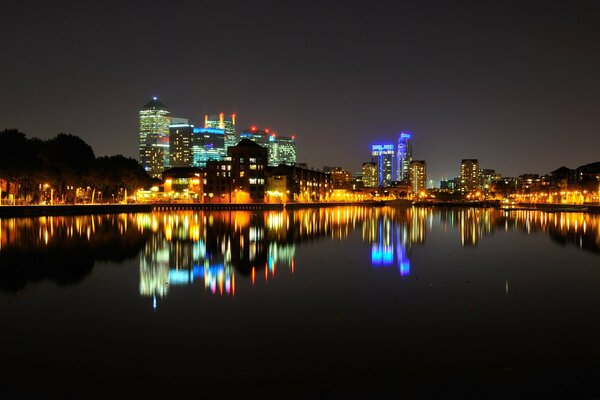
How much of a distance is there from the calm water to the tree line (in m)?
57.6

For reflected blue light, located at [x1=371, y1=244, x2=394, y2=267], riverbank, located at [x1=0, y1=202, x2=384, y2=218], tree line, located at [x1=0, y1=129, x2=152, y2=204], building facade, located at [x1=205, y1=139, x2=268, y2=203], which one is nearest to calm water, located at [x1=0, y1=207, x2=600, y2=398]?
reflected blue light, located at [x1=371, y1=244, x2=394, y2=267]

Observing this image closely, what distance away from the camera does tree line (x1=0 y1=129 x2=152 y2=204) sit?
81062 millimetres

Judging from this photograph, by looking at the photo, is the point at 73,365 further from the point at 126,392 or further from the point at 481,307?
the point at 481,307

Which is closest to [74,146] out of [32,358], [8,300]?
[8,300]

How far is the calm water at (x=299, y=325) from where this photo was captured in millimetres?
10812

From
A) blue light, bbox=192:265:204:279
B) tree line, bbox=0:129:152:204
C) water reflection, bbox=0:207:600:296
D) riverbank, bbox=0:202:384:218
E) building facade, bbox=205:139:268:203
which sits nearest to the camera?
water reflection, bbox=0:207:600:296

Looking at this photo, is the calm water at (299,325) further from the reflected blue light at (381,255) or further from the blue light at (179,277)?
the reflected blue light at (381,255)

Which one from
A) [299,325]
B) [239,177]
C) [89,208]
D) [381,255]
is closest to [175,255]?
[381,255]

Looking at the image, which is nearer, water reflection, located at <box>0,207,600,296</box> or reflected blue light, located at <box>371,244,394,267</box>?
water reflection, located at <box>0,207,600,296</box>

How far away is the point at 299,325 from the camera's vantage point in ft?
50.0

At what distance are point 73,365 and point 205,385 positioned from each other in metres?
3.31

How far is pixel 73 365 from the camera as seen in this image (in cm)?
1162

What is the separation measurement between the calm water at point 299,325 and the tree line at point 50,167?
57.6 meters

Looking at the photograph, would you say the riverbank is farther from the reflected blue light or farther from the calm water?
the reflected blue light
